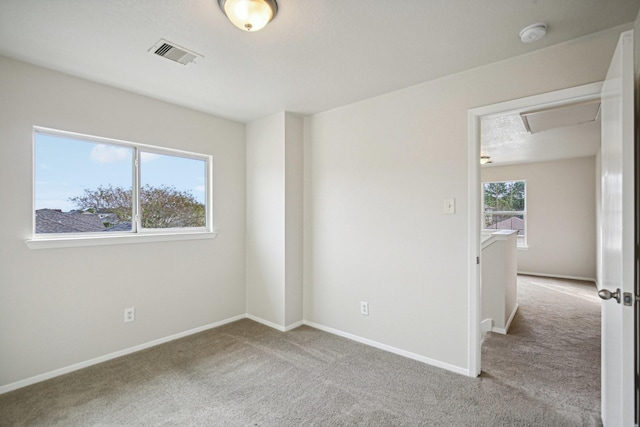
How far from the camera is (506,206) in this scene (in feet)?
22.9

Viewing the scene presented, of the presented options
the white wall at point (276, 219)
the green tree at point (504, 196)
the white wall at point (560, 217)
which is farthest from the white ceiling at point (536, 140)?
the white wall at point (276, 219)

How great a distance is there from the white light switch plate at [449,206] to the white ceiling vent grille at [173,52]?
2186 mm

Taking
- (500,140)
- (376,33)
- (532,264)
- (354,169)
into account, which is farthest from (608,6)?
(532,264)

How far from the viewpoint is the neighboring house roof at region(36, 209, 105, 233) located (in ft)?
8.09

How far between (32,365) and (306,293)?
2375 mm

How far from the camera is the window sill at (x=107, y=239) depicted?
7.83 ft

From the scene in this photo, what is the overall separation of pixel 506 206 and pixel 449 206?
17.8ft

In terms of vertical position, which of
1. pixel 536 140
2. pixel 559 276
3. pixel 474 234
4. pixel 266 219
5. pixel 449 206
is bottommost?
pixel 559 276

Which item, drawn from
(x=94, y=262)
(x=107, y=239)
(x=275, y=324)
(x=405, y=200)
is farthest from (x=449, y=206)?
(x=94, y=262)

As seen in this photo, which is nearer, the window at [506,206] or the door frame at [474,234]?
the door frame at [474,234]

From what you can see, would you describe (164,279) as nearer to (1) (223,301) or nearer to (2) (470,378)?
(1) (223,301)

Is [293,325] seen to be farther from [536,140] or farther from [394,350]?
[536,140]

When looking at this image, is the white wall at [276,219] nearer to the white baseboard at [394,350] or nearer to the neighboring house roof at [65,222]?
the white baseboard at [394,350]

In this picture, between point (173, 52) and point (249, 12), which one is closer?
point (249, 12)
